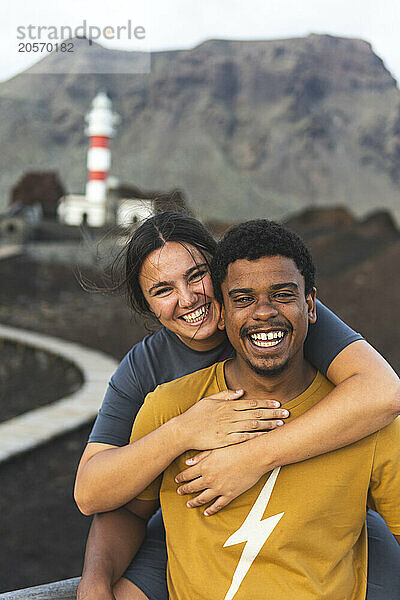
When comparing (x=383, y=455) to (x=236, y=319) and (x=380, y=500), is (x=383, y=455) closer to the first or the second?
(x=380, y=500)

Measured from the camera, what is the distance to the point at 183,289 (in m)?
1.80

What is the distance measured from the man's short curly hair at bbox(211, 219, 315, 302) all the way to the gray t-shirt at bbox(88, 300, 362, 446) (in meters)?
0.15

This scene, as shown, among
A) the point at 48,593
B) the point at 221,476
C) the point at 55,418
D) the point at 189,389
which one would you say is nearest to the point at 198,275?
the point at 189,389

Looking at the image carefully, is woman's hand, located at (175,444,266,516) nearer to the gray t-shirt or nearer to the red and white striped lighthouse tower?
the gray t-shirt

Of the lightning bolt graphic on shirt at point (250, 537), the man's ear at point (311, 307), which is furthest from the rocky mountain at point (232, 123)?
the lightning bolt graphic on shirt at point (250, 537)

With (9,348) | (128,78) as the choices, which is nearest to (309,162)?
(128,78)

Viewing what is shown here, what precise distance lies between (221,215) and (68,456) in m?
28.6

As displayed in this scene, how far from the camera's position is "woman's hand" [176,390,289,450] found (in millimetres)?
1436

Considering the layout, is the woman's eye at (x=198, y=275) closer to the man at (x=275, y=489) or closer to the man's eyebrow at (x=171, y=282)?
the man's eyebrow at (x=171, y=282)

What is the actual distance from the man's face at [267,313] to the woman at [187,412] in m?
0.11

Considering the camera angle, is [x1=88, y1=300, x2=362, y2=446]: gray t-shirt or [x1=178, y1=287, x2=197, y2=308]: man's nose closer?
[x1=88, y1=300, x2=362, y2=446]: gray t-shirt

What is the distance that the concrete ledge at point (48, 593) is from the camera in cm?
167

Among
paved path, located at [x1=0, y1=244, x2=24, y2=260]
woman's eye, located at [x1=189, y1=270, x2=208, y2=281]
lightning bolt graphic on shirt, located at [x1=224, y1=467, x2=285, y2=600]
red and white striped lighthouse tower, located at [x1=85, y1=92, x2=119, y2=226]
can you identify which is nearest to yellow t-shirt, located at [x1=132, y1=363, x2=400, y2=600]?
lightning bolt graphic on shirt, located at [x1=224, y1=467, x2=285, y2=600]

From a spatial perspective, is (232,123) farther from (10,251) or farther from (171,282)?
(171,282)
